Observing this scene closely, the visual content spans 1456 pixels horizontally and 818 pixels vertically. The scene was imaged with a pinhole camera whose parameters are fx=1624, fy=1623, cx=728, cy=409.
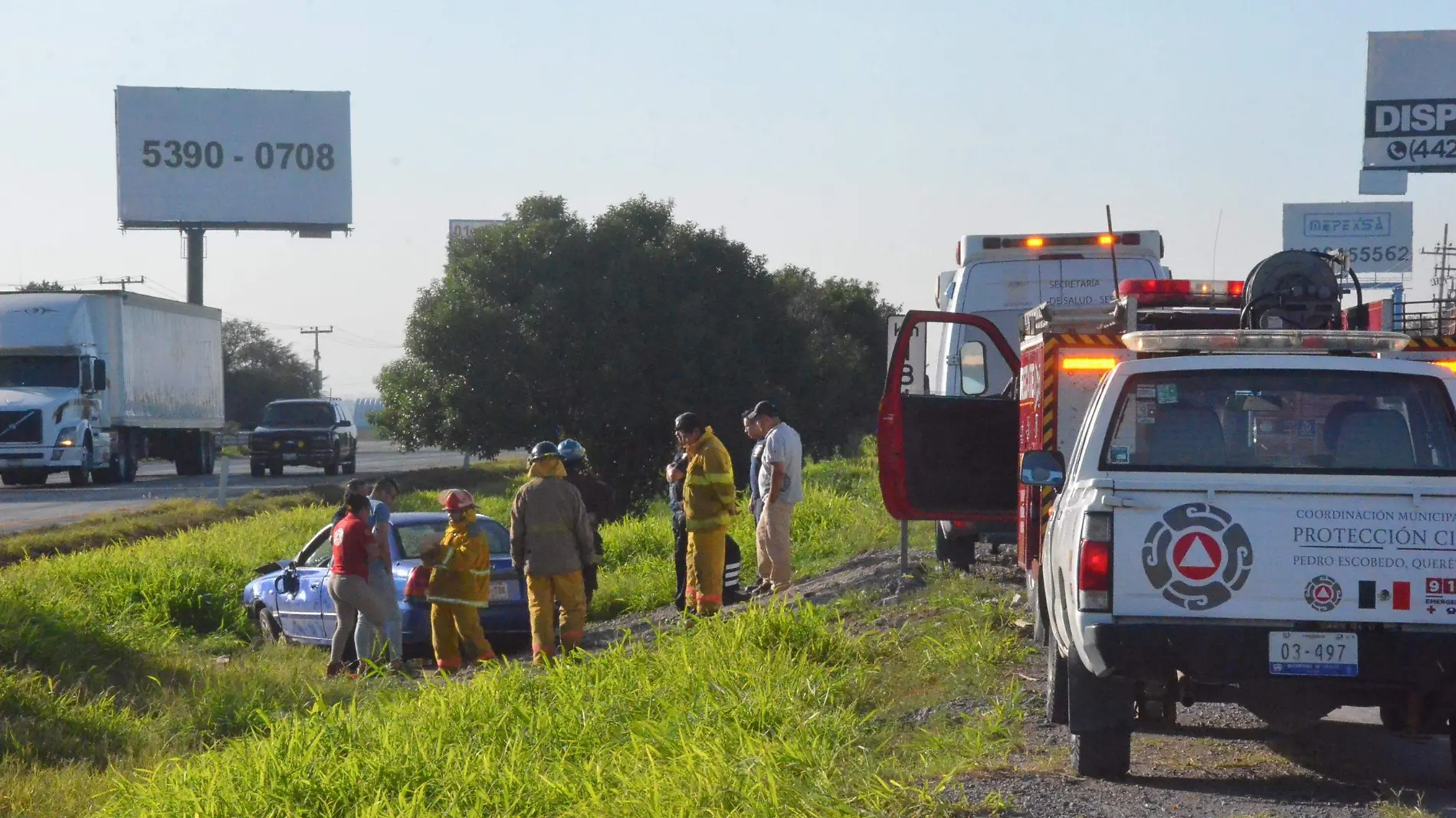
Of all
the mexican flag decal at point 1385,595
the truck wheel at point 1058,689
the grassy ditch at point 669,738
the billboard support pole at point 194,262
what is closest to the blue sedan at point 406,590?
the grassy ditch at point 669,738

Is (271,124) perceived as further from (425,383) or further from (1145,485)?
(1145,485)

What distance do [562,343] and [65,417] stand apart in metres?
9.82

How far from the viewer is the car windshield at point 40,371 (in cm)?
3162

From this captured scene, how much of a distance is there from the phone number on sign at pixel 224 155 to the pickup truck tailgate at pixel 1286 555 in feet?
181

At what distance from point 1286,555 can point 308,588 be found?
9.33 metres

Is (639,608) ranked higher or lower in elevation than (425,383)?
lower

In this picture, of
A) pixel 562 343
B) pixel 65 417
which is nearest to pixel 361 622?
pixel 562 343

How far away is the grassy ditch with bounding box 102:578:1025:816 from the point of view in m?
5.98

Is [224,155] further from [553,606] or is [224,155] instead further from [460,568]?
[553,606]

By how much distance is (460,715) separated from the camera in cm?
808

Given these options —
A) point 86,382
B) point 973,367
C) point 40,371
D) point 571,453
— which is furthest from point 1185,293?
point 40,371

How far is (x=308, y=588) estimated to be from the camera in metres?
13.1

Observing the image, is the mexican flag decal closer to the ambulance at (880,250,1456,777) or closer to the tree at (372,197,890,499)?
the ambulance at (880,250,1456,777)

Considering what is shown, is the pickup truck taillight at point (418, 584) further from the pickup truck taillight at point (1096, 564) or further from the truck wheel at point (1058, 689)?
the pickup truck taillight at point (1096, 564)
